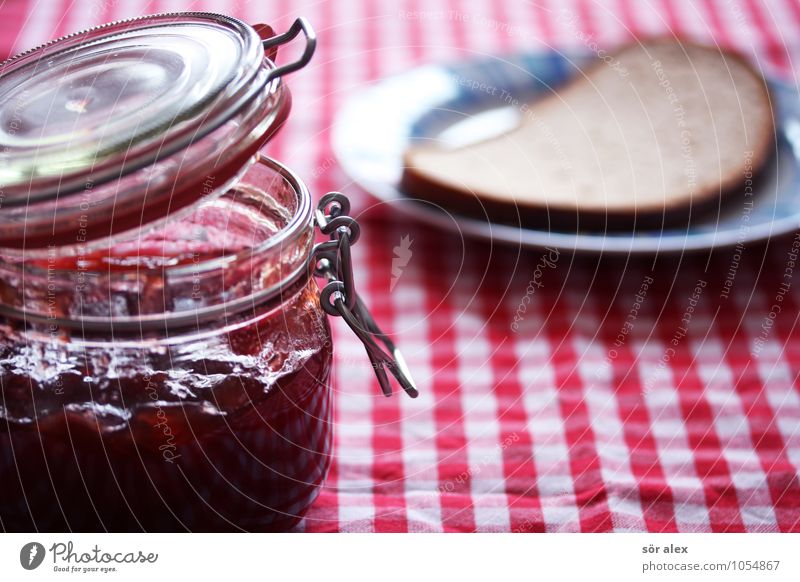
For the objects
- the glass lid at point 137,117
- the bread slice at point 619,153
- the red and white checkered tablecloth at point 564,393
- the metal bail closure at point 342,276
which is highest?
the glass lid at point 137,117

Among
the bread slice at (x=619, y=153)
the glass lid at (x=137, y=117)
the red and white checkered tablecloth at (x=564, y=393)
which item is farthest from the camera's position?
the bread slice at (x=619, y=153)

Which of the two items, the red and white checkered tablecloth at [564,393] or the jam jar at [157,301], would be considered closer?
the jam jar at [157,301]

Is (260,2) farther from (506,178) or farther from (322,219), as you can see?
(322,219)

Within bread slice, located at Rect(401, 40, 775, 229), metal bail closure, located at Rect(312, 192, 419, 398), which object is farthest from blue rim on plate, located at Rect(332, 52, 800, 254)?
metal bail closure, located at Rect(312, 192, 419, 398)

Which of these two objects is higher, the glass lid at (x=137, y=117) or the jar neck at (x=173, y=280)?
the glass lid at (x=137, y=117)

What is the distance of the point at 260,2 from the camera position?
2.40ft

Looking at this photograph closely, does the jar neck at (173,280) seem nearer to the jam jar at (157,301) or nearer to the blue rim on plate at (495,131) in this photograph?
the jam jar at (157,301)

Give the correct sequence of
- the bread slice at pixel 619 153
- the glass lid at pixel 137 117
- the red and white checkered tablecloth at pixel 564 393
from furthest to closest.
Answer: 1. the bread slice at pixel 619 153
2. the red and white checkered tablecloth at pixel 564 393
3. the glass lid at pixel 137 117

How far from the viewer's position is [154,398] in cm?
29

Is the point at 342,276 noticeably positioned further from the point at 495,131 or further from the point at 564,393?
the point at 495,131

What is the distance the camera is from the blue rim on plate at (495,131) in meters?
0.44

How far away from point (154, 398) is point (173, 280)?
0.04 metres

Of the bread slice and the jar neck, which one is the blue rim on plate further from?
the jar neck

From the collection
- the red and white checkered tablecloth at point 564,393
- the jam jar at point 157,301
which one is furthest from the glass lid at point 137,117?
the red and white checkered tablecloth at point 564,393
